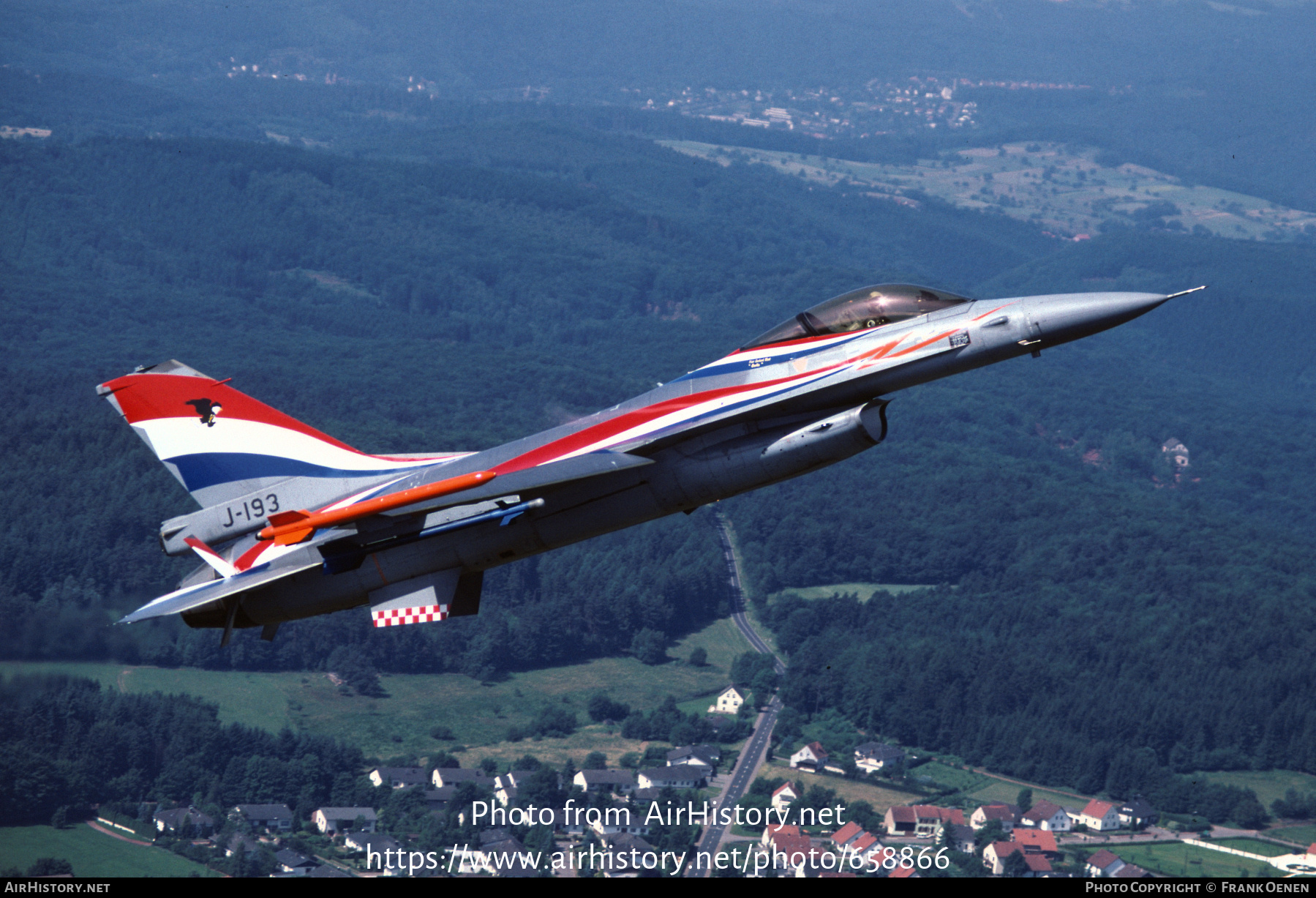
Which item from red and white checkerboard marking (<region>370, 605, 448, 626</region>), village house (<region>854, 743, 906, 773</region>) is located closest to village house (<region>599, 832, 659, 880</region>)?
village house (<region>854, 743, 906, 773</region>)

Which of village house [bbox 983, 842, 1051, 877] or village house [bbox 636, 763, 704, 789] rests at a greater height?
village house [bbox 983, 842, 1051, 877]

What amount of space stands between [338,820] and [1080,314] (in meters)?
82.6

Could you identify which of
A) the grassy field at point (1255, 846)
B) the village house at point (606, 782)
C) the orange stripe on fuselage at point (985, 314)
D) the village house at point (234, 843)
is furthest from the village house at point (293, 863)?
the orange stripe on fuselage at point (985, 314)

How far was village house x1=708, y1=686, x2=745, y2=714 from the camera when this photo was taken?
136 meters

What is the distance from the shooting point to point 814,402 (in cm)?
2795

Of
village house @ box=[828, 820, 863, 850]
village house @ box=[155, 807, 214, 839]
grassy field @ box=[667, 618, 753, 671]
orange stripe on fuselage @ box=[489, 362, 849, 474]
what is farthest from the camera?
grassy field @ box=[667, 618, 753, 671]

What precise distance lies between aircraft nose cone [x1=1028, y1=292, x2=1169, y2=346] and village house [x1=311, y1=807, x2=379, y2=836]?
80733 mm

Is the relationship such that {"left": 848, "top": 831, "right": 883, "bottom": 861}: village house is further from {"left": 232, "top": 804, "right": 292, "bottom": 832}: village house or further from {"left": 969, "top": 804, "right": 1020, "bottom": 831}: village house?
{"left": 232, "top": 804, "right": 292, "bottom": 832}: village house

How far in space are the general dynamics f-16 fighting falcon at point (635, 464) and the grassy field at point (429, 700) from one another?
80.9 metres

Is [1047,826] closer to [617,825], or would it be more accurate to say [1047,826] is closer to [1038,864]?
[1038,864]

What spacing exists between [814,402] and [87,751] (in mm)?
87506
